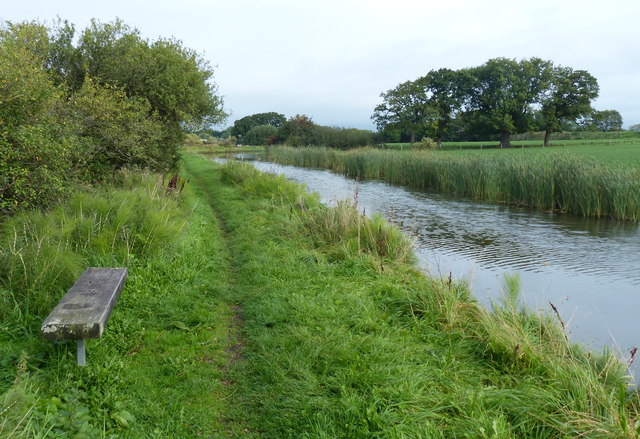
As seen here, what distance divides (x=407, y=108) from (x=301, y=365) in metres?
56.6

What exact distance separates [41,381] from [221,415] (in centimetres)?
138

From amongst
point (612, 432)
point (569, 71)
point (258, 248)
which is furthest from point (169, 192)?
point (569, 71)

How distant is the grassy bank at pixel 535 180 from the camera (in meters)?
14.6

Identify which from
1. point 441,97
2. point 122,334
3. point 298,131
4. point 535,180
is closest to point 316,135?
point 298,131

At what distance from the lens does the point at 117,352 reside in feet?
13.8

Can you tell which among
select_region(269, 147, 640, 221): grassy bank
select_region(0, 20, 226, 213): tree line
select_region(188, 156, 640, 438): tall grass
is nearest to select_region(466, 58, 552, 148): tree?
select_region(269, 147, 640, 221): grassy bank

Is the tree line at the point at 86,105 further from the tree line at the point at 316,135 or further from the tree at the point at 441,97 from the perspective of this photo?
the tree at the point at 441,97

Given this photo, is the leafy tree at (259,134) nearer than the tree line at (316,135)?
No

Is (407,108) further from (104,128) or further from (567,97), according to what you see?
(104,128)

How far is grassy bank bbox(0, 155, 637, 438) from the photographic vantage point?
317 cm

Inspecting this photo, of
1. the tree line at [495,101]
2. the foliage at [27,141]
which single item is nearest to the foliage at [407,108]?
the tree line at [495,101]

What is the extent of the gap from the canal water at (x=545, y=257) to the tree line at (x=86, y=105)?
5.29 meters

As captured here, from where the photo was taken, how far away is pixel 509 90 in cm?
5331

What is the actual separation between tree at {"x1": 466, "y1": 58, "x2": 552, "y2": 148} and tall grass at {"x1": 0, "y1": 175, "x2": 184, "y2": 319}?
50.7m
